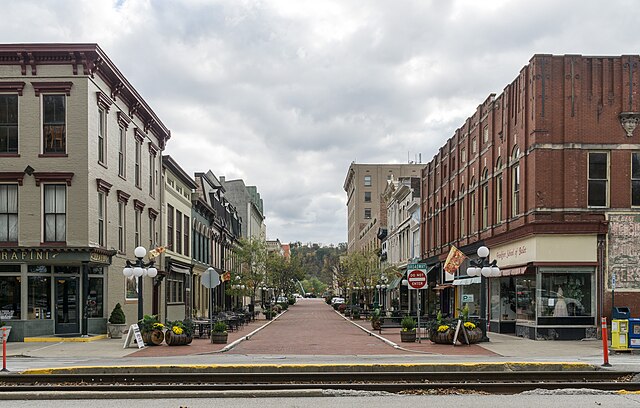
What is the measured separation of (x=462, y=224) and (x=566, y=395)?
105 feet

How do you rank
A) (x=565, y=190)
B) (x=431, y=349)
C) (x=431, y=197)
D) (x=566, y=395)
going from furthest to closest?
(x=431, y=197) → (x=565, y=190) → (x=431, y=349) → (x=566, y=395)

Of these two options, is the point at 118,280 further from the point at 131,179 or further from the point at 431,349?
the point at 431,349

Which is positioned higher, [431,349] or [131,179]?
[131,179]

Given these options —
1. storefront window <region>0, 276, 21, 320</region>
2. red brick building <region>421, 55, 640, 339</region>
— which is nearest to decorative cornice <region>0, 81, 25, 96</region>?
storefront window <region>0, 276, 21, 320</region>

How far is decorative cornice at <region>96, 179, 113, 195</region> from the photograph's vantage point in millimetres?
33216

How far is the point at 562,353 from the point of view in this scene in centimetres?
2400

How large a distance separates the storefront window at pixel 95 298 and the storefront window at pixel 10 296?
317cm

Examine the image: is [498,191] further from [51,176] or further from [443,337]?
[51,176]

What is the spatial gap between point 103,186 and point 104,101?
3.83 m

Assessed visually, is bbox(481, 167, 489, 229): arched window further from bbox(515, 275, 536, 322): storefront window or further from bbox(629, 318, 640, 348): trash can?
bbox(629, 318, 640, 348): trash can

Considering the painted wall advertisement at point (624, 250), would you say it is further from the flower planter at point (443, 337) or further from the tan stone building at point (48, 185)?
the tan stone building at point (48, 185)

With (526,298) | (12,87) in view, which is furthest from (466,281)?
(12,87)

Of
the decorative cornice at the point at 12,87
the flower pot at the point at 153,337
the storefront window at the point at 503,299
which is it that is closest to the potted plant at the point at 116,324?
the flower pot at the point at 153,337

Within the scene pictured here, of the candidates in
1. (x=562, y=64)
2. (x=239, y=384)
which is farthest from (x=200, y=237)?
(x=239, y=384)
